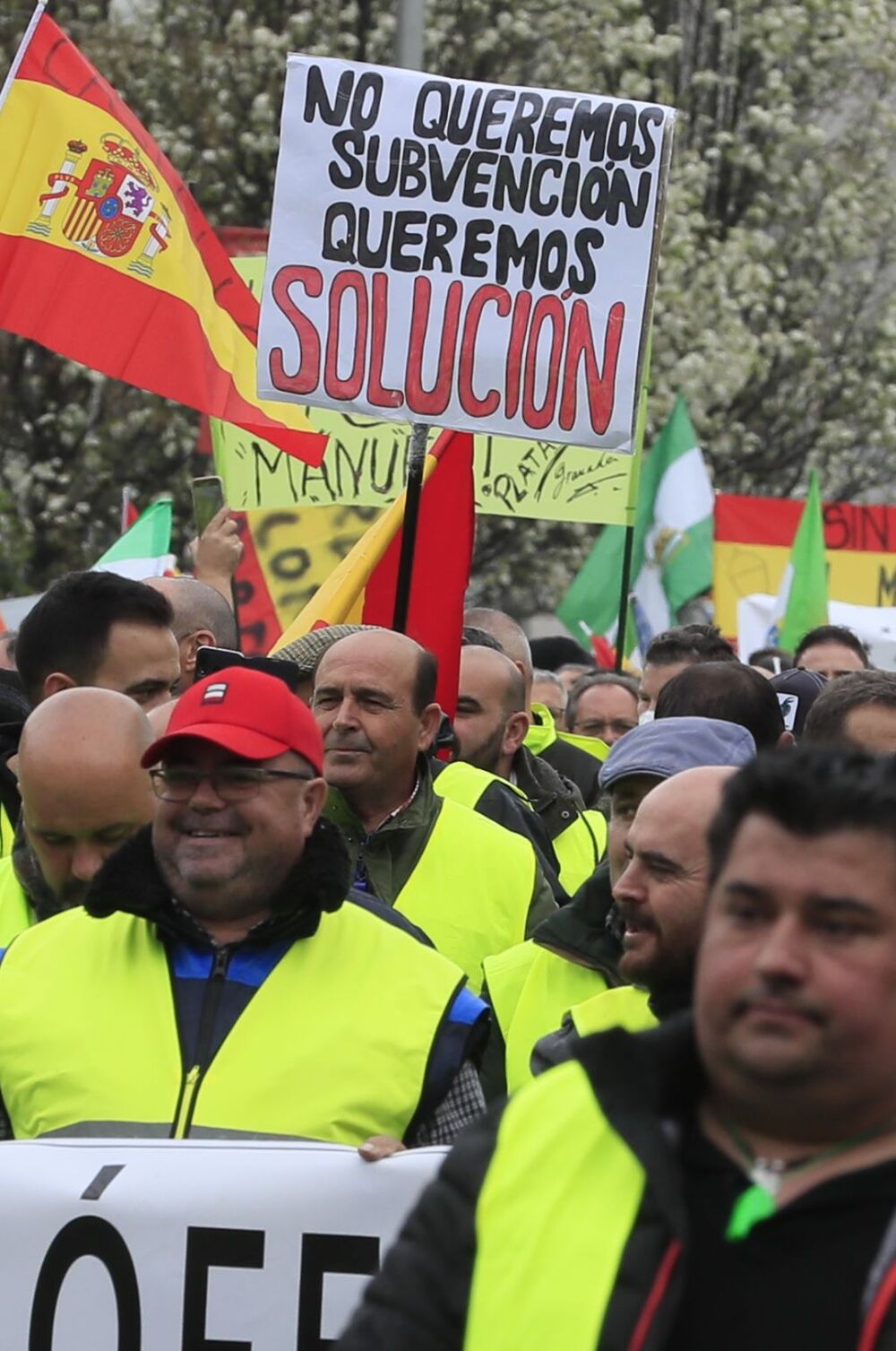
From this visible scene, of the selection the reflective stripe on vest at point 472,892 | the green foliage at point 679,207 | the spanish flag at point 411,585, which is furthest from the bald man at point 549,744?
the green foliage at point 679,207

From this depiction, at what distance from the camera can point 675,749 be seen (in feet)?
15.6

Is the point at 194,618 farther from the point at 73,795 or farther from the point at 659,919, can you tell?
the point at 659,919

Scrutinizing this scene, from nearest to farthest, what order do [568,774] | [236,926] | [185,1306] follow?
[185,1306]
[236,926]
[568,774]

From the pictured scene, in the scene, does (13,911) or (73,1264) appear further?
(13,911)

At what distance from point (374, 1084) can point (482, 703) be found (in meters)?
3.37

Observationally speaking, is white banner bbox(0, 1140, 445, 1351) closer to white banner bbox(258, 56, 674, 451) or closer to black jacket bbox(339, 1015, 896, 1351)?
black jacket bbox(339, 1015, 896, 1351)

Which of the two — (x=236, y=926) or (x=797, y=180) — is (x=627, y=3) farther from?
(x=236, y=926)

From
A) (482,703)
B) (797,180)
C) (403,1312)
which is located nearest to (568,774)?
(482,703)

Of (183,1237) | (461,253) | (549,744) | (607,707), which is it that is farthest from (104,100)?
(183,1237)

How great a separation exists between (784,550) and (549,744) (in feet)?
21.0

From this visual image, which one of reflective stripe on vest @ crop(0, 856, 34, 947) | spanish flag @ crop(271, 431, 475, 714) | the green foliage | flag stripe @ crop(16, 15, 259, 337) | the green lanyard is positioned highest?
the green foliage

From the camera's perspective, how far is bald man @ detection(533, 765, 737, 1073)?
3.97 m

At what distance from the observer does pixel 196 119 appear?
18891mm

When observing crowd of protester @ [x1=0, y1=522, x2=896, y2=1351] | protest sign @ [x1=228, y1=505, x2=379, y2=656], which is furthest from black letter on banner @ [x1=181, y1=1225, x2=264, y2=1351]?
protest sign @ [x1=228, y1=505, x2=379, y2=656]
